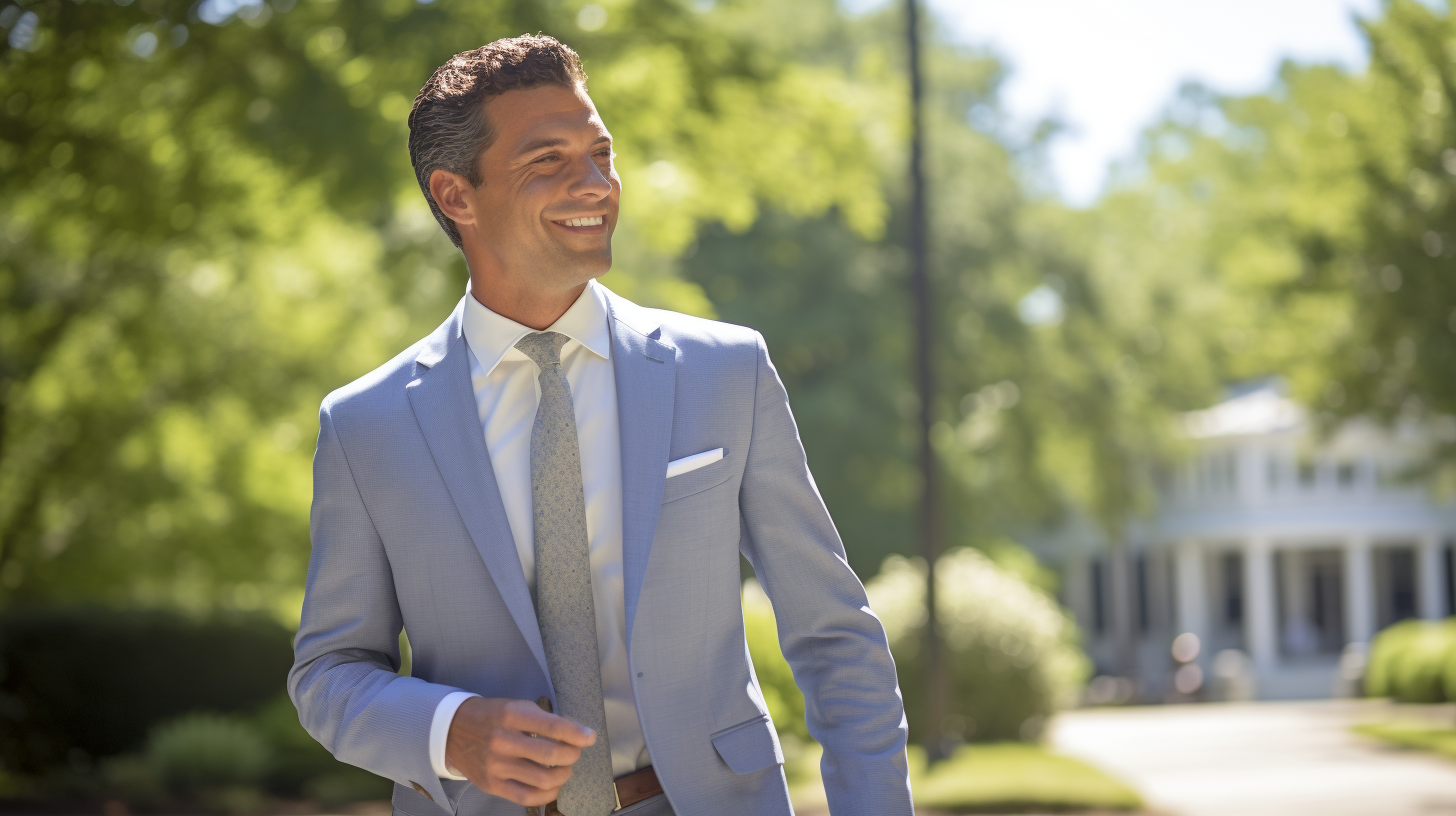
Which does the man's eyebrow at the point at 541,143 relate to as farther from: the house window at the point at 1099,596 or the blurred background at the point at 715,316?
the house window at the point at 1099,596

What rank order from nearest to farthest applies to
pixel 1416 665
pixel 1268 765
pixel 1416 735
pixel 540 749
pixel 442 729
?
pixel 540 749 < pixel 442 729 < pixel 1268 765 < pixel 1416 735 < pixel 1416 665

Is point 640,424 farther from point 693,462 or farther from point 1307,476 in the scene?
point 1307,476

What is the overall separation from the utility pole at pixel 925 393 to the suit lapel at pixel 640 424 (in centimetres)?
1329

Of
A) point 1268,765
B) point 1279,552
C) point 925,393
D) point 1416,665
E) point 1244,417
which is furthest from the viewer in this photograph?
point 1279,552

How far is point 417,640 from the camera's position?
86.2 inches

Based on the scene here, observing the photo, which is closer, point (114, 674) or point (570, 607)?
point (570, 607)

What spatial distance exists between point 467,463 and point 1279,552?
45.9 meters

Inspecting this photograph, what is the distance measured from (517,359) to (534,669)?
0.49 metres

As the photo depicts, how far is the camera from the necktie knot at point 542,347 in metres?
2.24

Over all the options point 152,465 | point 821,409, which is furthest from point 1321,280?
point 152,465

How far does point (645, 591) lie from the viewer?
6.91ft

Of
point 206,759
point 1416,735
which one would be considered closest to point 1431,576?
point 1416,735

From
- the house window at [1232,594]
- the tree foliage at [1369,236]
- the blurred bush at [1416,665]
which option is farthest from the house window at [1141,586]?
the tree foliage at [1369,236]

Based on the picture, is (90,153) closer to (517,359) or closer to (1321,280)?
(517,359)
